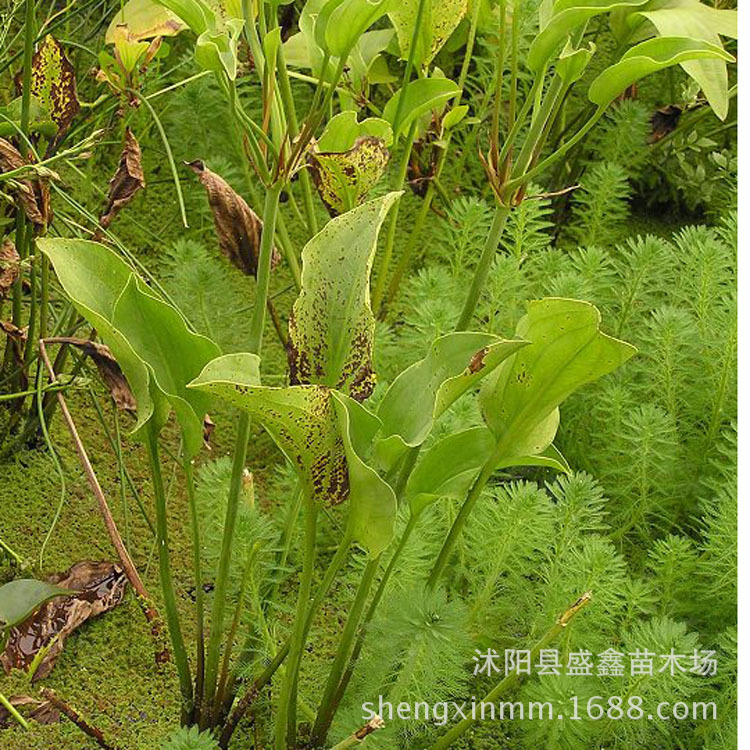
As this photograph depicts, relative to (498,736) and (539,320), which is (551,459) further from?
(498,736)

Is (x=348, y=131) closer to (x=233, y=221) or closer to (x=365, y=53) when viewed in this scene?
(x=233, y=221)

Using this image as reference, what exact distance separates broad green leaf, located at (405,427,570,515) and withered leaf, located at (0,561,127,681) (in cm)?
28

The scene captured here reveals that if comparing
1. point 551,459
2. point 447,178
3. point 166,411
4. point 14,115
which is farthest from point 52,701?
point 447,178

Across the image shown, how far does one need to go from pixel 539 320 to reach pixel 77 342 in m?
0.30

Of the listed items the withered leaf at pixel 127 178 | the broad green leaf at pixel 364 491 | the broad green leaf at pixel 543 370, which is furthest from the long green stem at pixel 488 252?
the withered leaf at pixel 127 178

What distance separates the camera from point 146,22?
1.04 m

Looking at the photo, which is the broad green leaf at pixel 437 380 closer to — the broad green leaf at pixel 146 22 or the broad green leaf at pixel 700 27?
the broad green leaf at pixel 700 27

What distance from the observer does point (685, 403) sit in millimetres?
1212

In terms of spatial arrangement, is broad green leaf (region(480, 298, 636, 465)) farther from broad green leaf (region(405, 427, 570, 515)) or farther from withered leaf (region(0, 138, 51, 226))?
withered leaf (region(0, 138, 51, 226))

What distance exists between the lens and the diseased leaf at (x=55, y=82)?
951mm

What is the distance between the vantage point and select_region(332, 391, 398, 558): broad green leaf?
68cm

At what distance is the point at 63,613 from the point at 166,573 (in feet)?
0.54

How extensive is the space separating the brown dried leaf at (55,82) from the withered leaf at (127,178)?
0.10 meters

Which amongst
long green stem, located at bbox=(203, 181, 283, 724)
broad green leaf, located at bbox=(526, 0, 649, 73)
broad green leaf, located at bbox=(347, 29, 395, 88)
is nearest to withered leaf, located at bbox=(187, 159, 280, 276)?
long green stem, located at bbox=(203, 181, 283, 724)
